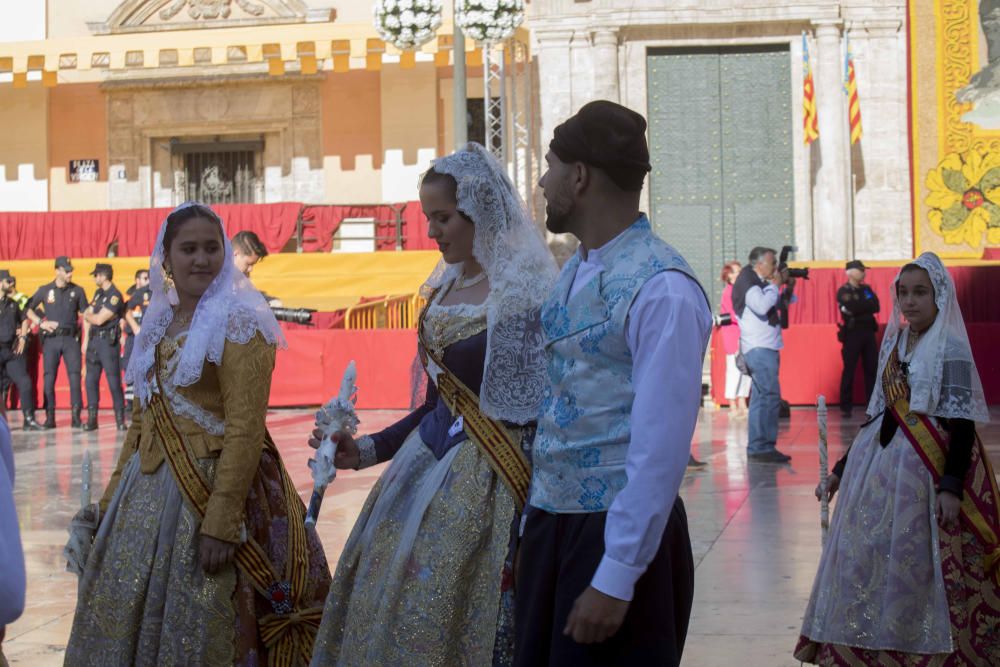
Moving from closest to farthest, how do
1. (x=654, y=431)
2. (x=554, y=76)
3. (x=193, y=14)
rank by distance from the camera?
(x=654, y=431)
(x=554, y=76)
(x=193, y=14)

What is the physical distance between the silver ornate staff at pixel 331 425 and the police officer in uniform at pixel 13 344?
11.3 metres

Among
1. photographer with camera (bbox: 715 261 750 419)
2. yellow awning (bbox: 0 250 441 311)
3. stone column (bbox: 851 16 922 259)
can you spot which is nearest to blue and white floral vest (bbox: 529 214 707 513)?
photographer with camera (bbox: 715 261 750 419)

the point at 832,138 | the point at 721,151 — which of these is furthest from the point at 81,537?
the point at 721,151

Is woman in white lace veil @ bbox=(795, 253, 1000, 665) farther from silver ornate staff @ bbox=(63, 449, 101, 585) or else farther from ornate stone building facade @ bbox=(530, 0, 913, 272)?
ornate stone building facade @ bbox=(530, 0, 913, 272)

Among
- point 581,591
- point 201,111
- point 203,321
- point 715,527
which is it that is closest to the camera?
point 581,591

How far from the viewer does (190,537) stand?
402 cm

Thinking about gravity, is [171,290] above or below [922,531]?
above

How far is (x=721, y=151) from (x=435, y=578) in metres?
A: 18.2

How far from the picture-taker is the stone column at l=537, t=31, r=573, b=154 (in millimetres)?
21125

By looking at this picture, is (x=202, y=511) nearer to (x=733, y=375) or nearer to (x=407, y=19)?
(x=733, y=375)

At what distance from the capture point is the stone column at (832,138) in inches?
811

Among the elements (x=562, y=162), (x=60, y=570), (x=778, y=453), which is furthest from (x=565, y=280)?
(x=778, y=453)

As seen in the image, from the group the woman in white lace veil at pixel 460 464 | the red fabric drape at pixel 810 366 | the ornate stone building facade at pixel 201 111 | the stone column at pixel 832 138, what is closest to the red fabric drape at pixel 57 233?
the ornate stone building facade at pixel 201 111

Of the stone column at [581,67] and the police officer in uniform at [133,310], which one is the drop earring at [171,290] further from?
the stone column at [581,67]
